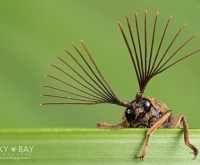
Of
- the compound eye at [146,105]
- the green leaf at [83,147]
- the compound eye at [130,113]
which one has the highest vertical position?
the compound eye at [146,105]

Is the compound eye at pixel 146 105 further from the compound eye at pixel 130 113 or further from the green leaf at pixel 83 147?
the green leaf at pixel 83 147

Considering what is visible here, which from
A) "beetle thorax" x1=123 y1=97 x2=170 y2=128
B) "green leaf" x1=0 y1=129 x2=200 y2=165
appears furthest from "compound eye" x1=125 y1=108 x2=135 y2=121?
"green leaf" x1=0 y1=129 x2=200 y2=165

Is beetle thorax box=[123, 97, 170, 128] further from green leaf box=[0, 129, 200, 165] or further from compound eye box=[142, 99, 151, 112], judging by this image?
green leaf box=[0, 129, 200, 165]

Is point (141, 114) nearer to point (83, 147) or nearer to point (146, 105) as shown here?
point (146, 105)

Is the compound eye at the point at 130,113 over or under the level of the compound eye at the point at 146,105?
under

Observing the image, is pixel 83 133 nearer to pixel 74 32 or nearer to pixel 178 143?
pixel 178 143

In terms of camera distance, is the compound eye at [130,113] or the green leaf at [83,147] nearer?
the green leaf at [83,147]

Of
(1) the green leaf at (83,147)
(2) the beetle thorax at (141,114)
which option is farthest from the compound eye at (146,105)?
(1) the green leaf at (83,147)

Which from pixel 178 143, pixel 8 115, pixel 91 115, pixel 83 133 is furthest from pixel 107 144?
pixel 91 115
